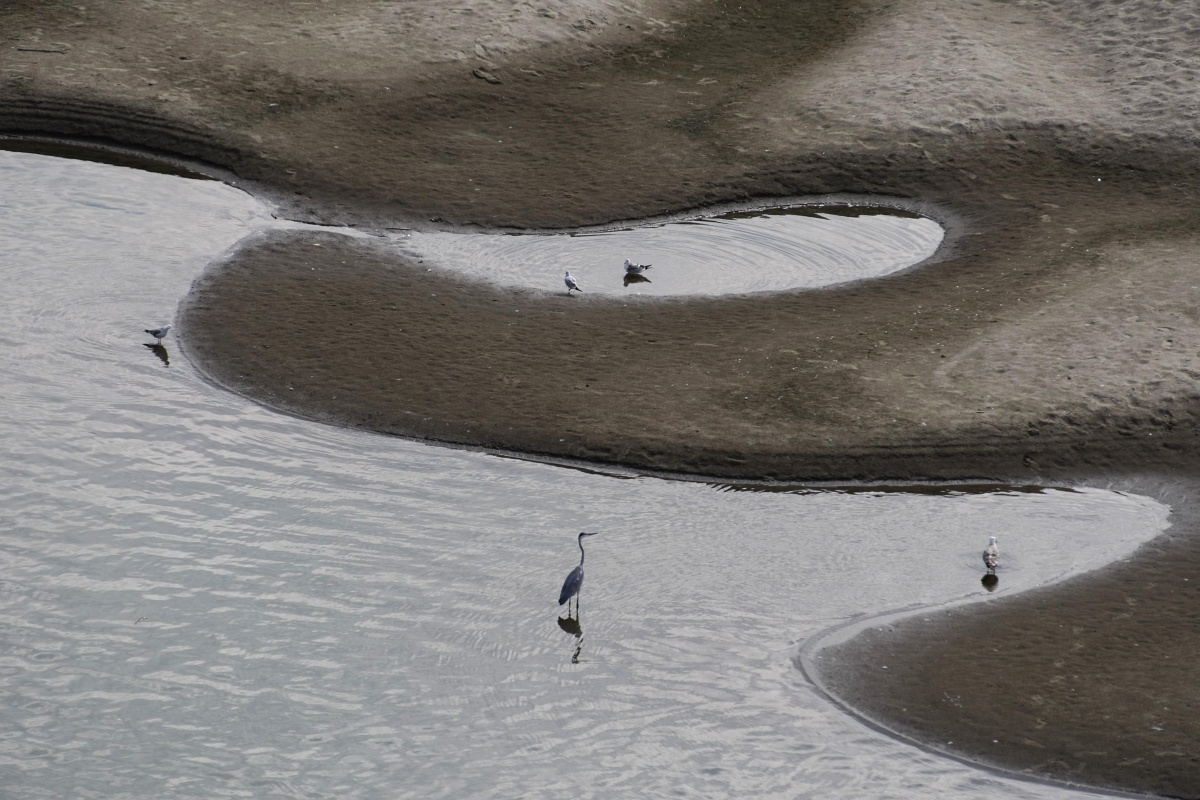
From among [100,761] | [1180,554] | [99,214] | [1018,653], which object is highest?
[99,214]

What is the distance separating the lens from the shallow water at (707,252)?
2109 cm

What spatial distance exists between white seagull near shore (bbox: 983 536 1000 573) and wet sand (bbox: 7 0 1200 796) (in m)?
0.69

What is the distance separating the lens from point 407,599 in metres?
13.4

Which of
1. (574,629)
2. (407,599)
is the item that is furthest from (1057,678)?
(407,599)

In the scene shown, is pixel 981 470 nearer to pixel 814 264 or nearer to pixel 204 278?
pixel 814 264

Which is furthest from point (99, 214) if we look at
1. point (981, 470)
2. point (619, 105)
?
point (981, 470)

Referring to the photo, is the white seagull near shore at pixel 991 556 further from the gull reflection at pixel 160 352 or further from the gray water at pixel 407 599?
the gull reflection at pixel 160 352

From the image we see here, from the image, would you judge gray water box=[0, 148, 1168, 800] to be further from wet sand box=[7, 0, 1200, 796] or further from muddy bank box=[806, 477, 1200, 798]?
wet sand box=[7, 0, 1200, 796]

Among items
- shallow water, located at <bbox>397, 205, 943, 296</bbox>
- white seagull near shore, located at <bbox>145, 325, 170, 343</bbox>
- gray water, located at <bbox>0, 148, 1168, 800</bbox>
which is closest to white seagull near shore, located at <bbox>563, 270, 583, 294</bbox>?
shallow water, located at <bbox>397, 205, 943, 296</bbox>

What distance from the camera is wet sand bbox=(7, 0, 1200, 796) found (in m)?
13.5

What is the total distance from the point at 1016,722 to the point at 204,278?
531 inches

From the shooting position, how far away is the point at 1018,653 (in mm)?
12922

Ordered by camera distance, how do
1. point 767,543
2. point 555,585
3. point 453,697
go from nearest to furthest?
point 453,697
point 555,585
point 767,543

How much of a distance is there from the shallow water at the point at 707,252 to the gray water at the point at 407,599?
528 centimetres
